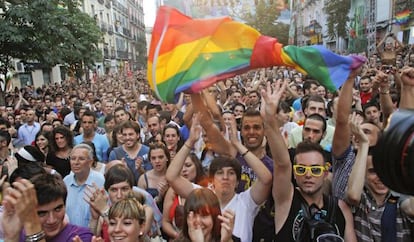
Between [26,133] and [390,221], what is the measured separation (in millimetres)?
6805

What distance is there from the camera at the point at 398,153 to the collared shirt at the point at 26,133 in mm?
7303

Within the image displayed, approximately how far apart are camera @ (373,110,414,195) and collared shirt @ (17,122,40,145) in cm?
730

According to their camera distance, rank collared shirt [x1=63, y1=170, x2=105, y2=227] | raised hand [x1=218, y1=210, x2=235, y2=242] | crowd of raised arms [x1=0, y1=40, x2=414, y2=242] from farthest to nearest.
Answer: collared shirt [x1=63, y1=170, x2=105, y2=227], crowd of raised arms [x1=0, y1=40, x2=414, y2=242], raised hand [x1=218, y1=210, x2=235, y2=242]

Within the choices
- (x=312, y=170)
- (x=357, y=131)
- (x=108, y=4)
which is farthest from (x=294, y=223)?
(x=108, y=4)

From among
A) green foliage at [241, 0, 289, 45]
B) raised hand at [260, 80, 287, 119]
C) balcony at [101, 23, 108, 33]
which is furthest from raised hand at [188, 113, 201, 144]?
balcony at [101, 23, 108, 33]

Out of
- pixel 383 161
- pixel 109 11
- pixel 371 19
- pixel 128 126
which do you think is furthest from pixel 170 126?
pixel 109 11

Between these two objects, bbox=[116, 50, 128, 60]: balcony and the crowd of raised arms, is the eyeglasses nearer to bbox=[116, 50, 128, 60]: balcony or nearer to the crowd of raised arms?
the crowd of raised arms

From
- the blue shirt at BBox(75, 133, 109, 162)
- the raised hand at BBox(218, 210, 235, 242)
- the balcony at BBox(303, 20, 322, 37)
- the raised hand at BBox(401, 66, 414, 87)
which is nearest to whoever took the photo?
the raised hand at BBox(218, 210, 235, 242)

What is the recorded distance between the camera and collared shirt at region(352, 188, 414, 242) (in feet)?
8.44

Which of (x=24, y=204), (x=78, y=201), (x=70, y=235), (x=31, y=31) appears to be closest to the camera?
(x=24, y=204)

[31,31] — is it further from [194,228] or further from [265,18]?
[194,228]

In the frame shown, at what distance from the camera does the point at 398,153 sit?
1388 millimetres

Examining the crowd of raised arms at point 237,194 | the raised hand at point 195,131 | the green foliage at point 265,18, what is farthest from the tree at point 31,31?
the raised hand at point 195,131

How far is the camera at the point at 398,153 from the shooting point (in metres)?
1.38
